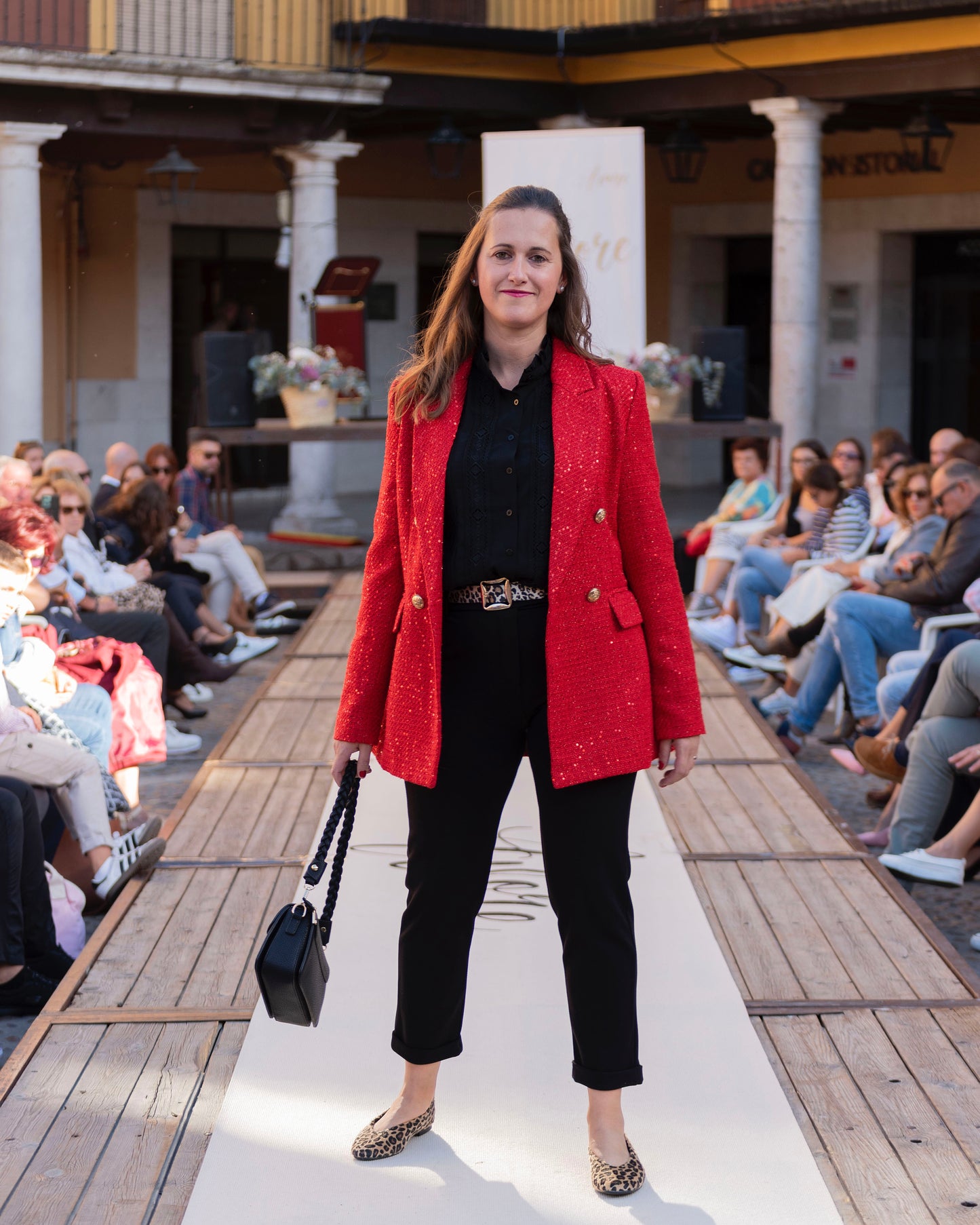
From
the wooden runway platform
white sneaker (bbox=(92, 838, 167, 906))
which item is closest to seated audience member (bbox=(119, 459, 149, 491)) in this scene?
the wooden runway platform

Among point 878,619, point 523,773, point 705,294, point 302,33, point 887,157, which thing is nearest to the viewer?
point 523,773

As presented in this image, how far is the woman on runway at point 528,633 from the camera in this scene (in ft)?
8.61

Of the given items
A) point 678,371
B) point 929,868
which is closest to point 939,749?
point 929,868

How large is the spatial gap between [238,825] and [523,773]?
3.33 ft

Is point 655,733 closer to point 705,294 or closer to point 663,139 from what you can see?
point 663,139

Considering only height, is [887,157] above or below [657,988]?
above

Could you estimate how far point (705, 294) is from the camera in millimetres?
18250

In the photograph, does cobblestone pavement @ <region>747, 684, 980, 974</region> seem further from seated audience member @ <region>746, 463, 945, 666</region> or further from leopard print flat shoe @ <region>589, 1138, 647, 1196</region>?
leopard print flat shoe @ <region>589, 1138, 647, 1196</region>

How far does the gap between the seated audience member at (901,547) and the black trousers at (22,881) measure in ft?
12.9

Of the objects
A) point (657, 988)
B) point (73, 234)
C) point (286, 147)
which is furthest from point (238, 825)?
point (73, 234)

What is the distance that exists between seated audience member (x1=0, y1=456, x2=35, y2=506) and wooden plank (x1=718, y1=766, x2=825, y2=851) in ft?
9.76

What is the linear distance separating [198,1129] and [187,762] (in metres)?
4.14

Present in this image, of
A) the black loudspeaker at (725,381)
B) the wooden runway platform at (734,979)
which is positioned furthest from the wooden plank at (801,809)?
the black loudspeaker at (725,381)

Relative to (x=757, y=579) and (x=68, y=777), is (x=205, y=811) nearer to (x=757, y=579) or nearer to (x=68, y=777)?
(x=68, y=777)
